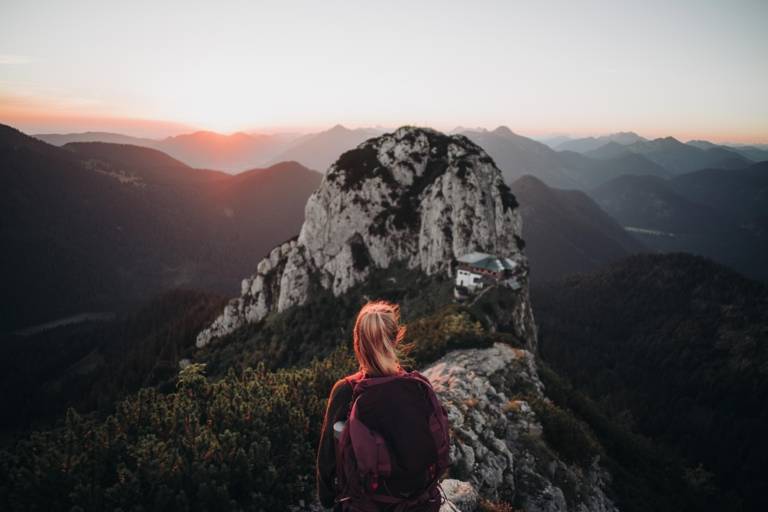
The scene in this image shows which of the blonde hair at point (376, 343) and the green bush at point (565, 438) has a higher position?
the blonde hair at point (376, 343)

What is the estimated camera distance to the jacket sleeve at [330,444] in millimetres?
5180

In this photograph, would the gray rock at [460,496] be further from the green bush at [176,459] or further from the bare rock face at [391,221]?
the bare rock face at [391,221]

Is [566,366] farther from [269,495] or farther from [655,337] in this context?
[269,495]

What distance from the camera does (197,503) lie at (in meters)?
8.04

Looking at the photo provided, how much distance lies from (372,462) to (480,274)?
47.5 meters

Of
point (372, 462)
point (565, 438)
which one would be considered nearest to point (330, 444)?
point (372, 462)

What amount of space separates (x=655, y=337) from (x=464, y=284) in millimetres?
124803

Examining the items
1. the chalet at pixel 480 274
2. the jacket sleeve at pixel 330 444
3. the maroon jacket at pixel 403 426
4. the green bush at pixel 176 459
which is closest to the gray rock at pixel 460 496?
the green bush at pixel 176 459

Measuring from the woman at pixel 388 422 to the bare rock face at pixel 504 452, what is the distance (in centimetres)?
487

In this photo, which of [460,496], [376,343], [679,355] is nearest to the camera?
[376,343]

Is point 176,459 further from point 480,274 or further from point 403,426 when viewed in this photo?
point 480,274

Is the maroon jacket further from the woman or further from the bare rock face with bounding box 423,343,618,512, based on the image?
the bare rock face with bounding box 423,343,618,512

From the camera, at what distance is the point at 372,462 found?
15.5 feet

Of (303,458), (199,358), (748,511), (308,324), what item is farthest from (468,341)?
(748,511)
